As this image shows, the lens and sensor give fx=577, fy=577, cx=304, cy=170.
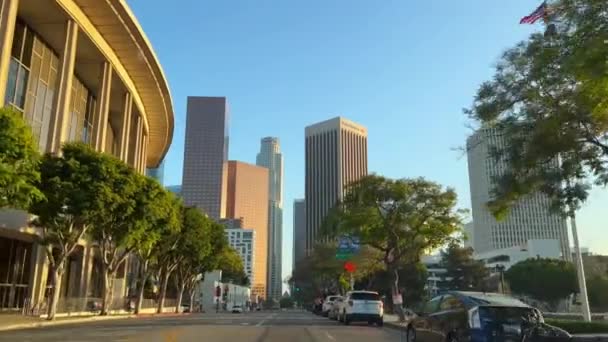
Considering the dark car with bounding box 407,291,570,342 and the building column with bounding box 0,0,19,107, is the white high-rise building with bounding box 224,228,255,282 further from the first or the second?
the dark car with bounding box 407,291,570,342

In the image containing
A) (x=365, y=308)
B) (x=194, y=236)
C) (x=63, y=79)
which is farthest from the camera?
(x=194, y=236)

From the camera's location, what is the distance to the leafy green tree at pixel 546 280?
84.8 metres

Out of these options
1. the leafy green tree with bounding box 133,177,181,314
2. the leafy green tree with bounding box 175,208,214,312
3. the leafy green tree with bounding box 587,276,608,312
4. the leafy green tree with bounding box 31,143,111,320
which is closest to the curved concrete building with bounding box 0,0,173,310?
the leafy green tree with bounding box 31,143,111,320

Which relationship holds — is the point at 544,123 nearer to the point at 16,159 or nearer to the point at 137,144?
the point at 16,159

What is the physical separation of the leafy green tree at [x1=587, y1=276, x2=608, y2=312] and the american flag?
72.4 m

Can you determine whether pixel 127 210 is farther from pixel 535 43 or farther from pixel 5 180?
pixel 535 43

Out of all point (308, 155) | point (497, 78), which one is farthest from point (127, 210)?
point (308, 155)

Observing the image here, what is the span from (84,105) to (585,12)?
49.4 m

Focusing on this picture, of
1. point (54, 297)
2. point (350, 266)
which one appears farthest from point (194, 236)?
point (54, 297)

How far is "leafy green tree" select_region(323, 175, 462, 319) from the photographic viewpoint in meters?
39.1

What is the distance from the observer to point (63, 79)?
41.5 metres

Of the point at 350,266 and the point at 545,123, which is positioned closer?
the point at 545,123

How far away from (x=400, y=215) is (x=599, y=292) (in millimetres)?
53880

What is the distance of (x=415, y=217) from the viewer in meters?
39.5
